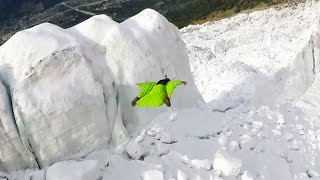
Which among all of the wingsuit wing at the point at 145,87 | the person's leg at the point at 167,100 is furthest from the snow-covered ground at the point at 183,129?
the person's leg at the point at 167,100

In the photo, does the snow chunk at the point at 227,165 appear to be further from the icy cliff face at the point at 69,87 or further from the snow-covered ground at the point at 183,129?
the icy cliff face at the point at 69,87

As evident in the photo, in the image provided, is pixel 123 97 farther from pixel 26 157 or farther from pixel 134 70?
Result: pixel 26 157

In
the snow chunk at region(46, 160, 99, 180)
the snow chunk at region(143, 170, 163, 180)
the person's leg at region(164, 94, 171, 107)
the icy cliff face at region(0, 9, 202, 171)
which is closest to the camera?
the snow chunk at region(46, 160, 99, 180)

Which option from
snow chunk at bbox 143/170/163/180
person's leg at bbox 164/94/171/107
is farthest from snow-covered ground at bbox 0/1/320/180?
person's leg at bbox 164/94/171/107

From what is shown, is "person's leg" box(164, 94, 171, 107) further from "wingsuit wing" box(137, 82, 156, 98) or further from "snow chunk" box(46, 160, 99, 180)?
"snow chunk" box(46, 160, 99, 180)

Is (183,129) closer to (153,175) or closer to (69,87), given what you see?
(153,175)

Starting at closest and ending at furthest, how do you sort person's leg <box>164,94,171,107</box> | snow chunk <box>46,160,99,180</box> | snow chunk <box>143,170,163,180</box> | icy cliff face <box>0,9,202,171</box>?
snow chunk <box>46,160,99,180</box>
snow chunk <box>143,170,163,180</box>
icy cliff face <box>0,9,202,171</box>
person's leg <box>164,94,171,107</box>
